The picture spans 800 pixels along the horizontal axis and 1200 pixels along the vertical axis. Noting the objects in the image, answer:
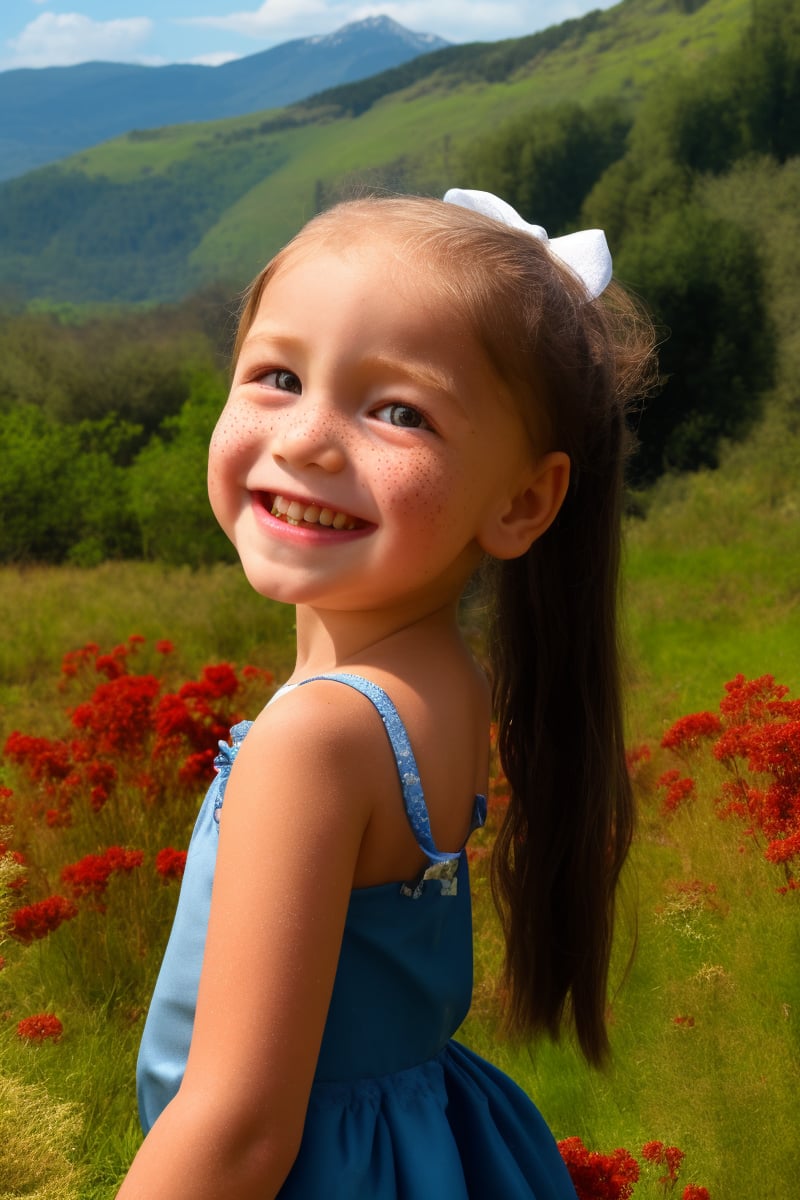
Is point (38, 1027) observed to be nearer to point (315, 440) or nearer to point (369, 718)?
point (369, 718)

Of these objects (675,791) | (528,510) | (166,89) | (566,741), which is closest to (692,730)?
(675,791)

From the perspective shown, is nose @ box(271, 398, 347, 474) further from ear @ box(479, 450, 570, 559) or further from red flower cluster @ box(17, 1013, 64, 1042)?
red flower cluster @ box(17, 1013, 64, 1042)

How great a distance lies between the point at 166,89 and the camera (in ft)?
34.7

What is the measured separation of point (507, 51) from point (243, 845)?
5.89 m

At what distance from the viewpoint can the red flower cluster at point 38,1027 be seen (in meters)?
2.20

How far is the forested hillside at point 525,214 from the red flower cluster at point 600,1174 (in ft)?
7.52

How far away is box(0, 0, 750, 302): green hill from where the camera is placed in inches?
227

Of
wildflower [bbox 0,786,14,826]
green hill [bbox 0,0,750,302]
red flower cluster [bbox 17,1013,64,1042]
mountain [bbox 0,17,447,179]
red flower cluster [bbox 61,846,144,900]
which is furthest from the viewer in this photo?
mountain [bbox 0,17,447,179]

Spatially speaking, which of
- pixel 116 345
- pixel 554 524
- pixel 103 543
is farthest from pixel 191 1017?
pixel 116 345

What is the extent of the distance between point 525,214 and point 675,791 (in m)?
3.61

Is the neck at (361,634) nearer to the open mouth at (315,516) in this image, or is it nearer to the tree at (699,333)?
the open mouth at (315,516)

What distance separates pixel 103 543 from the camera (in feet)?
18.2

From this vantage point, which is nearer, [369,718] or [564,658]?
[369,718]

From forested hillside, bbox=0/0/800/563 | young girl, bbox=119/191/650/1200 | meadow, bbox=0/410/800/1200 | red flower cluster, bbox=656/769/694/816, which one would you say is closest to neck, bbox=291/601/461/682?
young girl, bbox=119/191/650/1200
